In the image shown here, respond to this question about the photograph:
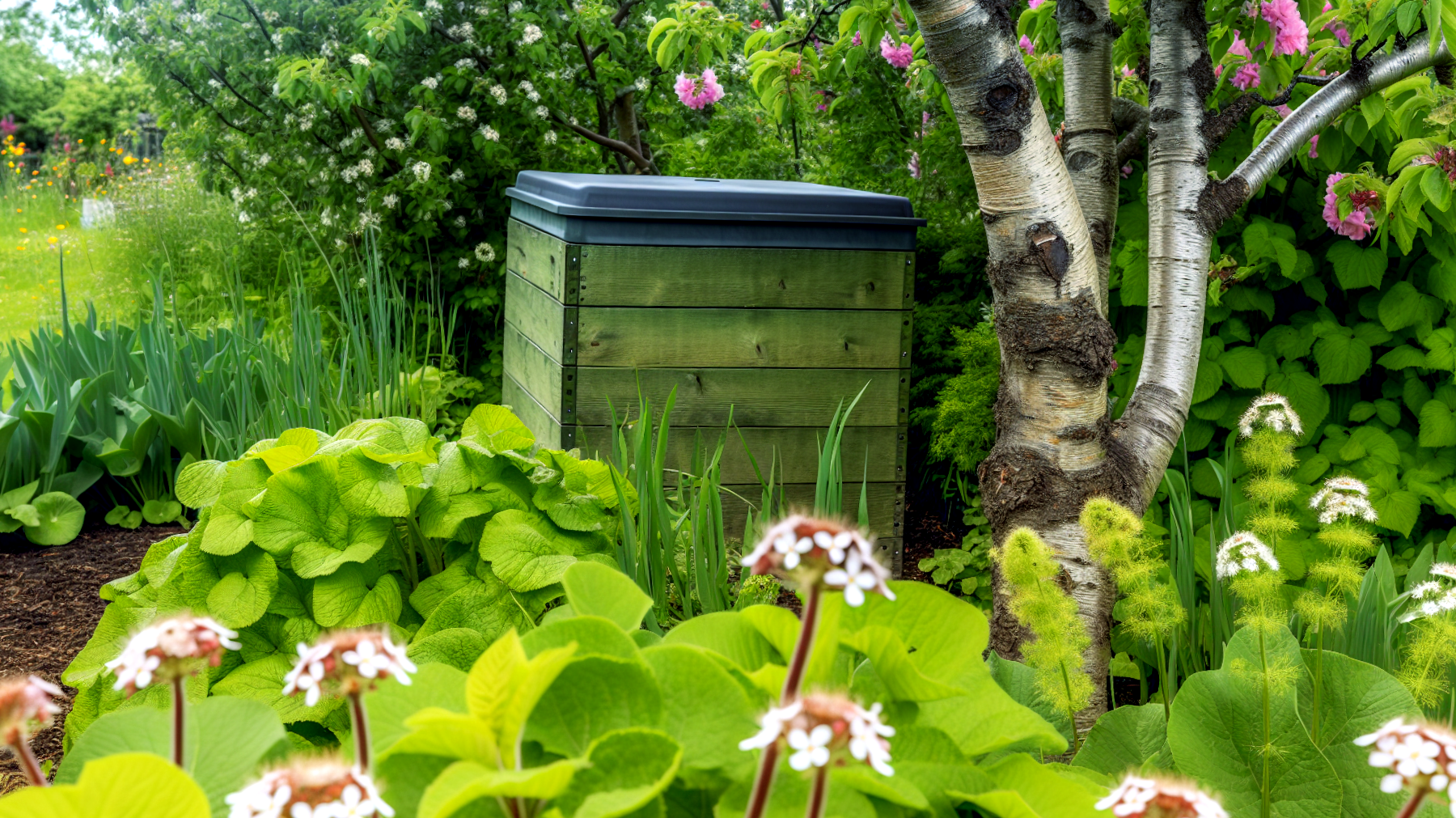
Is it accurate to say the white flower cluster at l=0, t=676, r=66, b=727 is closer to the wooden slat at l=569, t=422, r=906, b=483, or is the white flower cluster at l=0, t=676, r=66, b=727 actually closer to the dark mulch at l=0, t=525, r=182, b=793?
the dark mulch at l=0, t=525, r=182, b=793

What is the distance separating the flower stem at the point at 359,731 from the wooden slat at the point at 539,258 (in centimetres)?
220

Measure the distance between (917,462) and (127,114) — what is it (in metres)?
14.0

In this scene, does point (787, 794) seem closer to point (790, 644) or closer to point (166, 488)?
point (790, 644)

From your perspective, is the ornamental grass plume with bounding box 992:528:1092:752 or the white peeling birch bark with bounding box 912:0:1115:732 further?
the white peeling birch bark with bounding box 912:0:1115:732

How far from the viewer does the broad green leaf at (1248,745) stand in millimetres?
948

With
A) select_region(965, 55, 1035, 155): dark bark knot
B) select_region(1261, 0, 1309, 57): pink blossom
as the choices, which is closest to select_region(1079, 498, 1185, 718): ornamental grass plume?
select_region(965, 55, 1035, 155): dark bark knot

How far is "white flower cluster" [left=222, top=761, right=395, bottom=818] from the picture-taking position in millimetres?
492

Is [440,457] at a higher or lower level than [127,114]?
lower

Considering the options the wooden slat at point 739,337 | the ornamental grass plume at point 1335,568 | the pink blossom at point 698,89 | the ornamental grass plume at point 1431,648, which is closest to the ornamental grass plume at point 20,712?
the ornamental grass plume at point 1335,568

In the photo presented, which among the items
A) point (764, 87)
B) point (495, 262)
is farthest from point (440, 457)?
point (495, 262)

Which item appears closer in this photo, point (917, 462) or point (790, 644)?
point (790, 644)

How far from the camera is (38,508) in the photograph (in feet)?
9.01

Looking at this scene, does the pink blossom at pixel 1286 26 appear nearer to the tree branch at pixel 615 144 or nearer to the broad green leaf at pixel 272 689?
the broad green leaf at pixel 272 689

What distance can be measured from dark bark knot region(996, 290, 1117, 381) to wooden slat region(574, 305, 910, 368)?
1161 mm
